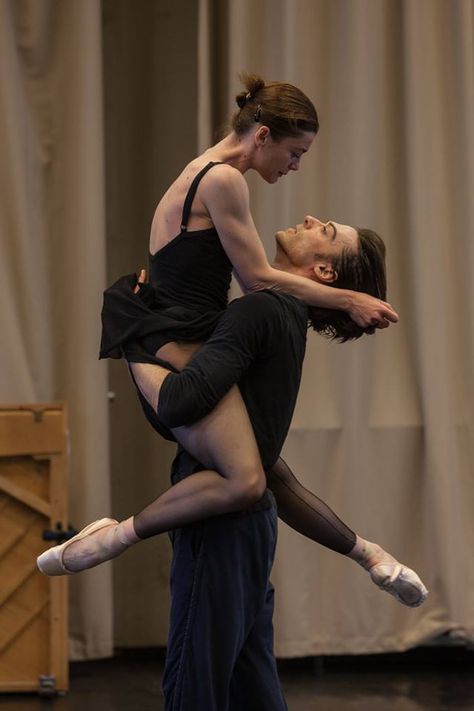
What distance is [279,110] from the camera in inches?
104

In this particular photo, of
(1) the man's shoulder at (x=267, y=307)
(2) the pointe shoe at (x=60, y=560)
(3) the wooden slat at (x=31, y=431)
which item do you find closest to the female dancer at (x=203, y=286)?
(2) the pointe shoe at (x=60, y=560)

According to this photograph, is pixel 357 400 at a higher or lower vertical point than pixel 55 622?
higher

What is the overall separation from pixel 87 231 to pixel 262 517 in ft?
7.26

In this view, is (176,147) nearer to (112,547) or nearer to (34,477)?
(34,477)

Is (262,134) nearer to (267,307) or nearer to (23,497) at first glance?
(267,307)

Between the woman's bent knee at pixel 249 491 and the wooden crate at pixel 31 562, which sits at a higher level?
the woman's bent knee at pixel 249 491

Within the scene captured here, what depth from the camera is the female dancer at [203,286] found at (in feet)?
8.11

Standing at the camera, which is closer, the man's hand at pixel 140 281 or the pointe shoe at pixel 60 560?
the pointe shoe at pixel 60 560

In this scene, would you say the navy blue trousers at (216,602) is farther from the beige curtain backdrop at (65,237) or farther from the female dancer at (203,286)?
the beige curtain backdrop at (65,237)

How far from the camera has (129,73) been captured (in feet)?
15.6

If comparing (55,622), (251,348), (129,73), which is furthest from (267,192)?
(251,348)

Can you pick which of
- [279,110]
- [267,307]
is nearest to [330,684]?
[267,307]

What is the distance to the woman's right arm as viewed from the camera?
2.60 metres

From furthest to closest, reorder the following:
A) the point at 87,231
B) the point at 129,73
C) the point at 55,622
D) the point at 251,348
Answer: the point at 129,73, the point at 87,231, the point at 55,622, the point at 251,348
